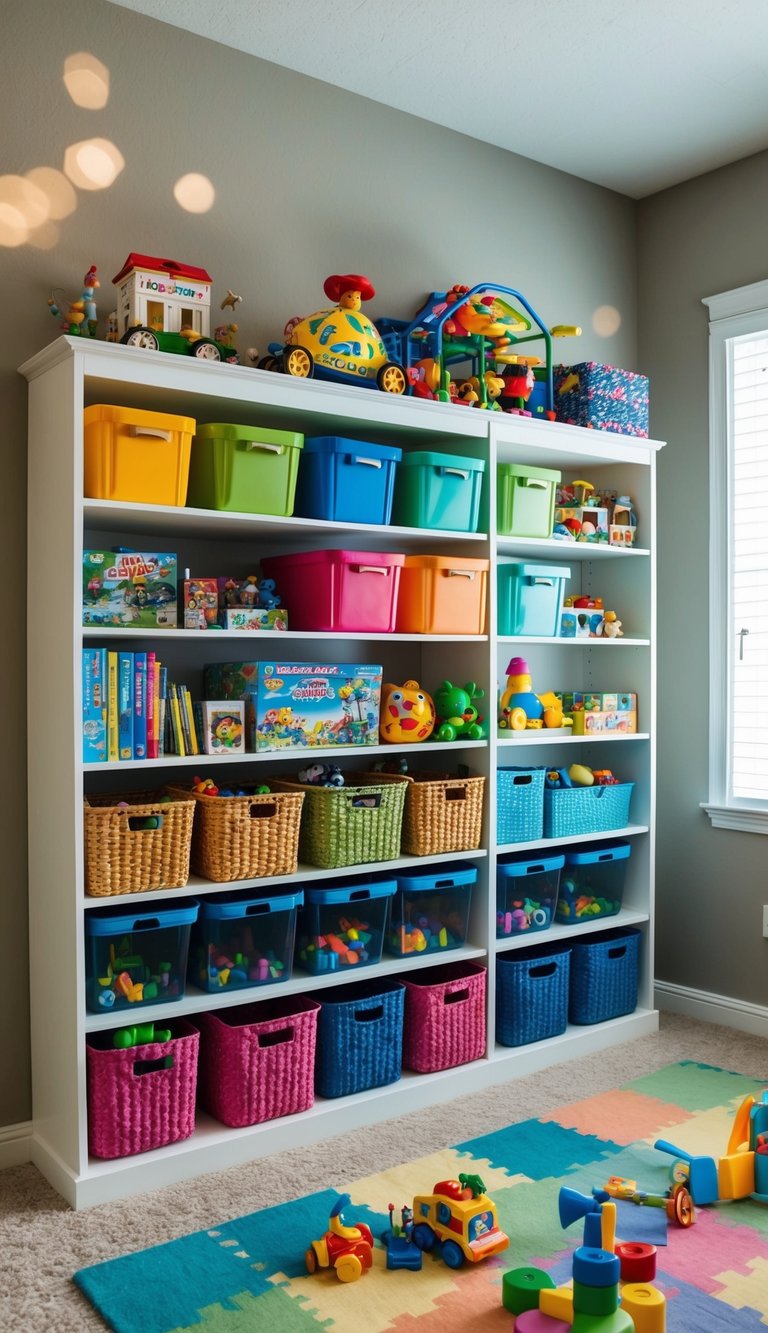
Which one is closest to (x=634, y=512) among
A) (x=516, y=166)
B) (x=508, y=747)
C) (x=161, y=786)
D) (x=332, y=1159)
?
A: (x=508, y=747)

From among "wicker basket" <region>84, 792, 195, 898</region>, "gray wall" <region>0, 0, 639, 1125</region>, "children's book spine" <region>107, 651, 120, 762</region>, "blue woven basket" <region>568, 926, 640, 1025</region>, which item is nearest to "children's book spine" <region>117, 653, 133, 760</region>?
"children's book spine" <region>107, 651, 120, 762</region>

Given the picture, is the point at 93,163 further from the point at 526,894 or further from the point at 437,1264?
the point at 437,1264

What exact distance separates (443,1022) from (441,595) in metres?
1.13

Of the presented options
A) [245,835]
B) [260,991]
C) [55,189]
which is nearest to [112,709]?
[245,835]

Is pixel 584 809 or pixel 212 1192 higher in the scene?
pixel 584 809

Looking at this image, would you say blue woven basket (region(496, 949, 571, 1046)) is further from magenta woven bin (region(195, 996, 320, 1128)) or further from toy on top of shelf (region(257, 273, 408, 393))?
toy on top of shelf (region(257, 273, 408, 393))

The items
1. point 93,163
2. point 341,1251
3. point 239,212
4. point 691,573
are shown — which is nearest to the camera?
point 341,1251

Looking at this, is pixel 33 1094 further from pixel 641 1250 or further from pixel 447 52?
pixel 447 52

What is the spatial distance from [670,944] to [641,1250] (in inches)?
70.3

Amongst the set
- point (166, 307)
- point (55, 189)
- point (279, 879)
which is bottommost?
point (279, 879)

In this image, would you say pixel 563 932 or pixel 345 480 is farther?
pixel 563 932

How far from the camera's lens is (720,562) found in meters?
3.53

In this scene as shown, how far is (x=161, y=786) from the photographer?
2.75m

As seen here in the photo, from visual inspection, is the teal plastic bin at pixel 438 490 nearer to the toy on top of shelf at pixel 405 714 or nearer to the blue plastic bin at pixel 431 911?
the toy on top of shelf at pixel 405 714
